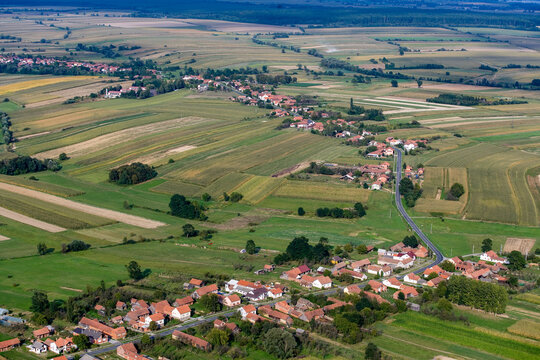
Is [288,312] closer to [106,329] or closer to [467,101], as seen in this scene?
[106,329]

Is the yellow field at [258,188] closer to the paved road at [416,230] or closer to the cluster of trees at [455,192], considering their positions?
the paved road at [416,230]

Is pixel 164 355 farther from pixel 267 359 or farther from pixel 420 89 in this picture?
pixel 420 89

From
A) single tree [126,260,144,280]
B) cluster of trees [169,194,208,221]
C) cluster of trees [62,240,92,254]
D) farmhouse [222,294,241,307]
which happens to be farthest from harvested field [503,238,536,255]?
cluster of trees [62,240,92,254]

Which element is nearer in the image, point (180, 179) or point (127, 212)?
point (127, 212)

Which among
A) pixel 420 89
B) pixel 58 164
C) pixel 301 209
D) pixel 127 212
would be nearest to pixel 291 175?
pixel 301 209

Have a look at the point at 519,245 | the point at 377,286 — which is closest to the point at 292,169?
the point at 519,245

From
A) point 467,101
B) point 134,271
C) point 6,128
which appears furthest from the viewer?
point 467,101

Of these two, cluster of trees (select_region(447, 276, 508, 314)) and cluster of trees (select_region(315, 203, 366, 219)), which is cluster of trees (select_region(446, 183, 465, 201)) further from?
cluster of trees (select_region(447, 276, 508, 314))
